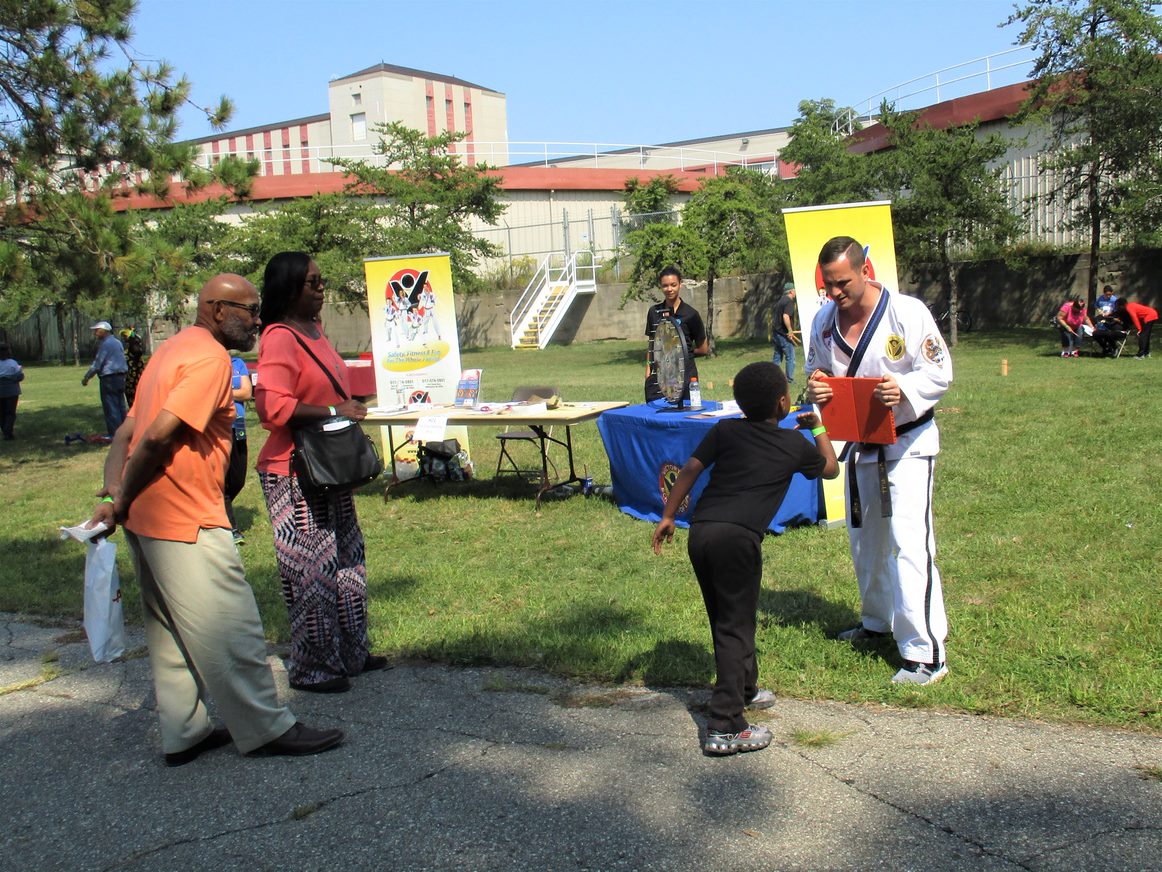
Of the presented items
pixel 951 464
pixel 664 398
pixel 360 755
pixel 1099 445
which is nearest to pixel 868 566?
pixel 360 755

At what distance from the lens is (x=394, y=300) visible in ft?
37.2

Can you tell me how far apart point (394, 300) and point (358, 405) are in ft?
21.4

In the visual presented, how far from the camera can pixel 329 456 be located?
470cm

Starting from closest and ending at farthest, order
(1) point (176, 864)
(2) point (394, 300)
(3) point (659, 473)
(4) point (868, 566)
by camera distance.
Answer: (1) point (176, 864)
(4) point (868, 566)
(3) point (659, 473)
(2) point (394, 300)

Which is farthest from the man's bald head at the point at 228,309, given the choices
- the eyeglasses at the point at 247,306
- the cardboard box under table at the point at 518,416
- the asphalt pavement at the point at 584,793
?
the cardboard box under table at the point at 518,416

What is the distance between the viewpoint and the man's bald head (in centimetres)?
405

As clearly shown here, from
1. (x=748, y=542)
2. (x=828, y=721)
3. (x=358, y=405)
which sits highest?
(x=358, y=405)

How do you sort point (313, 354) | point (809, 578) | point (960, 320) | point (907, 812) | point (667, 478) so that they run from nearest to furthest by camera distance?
point (907, 812)
point (313, 354)
point (809, 578)
point (667, 478)
point (960, 320)

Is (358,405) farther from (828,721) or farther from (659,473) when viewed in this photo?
(659,473)

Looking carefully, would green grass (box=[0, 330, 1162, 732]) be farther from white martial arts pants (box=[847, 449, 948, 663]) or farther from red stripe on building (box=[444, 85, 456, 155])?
red stripe on building (box=[444, 85, 456, 155])

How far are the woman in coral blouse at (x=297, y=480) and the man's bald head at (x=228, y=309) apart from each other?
0.60 m

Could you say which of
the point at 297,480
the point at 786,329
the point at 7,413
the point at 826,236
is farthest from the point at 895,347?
the point at 7,413

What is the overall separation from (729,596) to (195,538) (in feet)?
6.62

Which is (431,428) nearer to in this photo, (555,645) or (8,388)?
(555,645)
